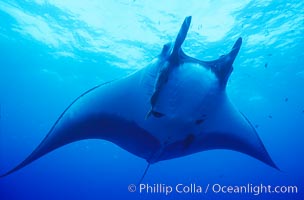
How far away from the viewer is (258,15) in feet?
38.1

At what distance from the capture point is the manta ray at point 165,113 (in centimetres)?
280

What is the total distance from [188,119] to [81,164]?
65.2 meters

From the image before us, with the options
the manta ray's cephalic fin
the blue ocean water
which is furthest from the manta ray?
the blue ocean water

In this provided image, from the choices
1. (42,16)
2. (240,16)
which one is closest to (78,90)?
(42,16)

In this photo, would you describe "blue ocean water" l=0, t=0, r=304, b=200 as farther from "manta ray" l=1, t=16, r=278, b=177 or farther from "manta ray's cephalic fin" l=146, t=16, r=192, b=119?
"manta ray's cephalic fin" l=146, t=16, r=192, b=119

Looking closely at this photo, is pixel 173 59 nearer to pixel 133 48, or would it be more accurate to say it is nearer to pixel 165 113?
pixel 165 113

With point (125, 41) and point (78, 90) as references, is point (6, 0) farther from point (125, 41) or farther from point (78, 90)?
point (78, 90)

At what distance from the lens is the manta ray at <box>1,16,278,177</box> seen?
2797 millimetres

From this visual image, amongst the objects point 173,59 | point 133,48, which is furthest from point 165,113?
point 133,48

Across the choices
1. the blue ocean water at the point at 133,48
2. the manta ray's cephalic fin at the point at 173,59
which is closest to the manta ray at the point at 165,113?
the manta ray's cephalic fin at the point at 173,59

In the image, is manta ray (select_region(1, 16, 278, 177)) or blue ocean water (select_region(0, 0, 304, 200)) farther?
blue ocean water (select_region(0, 0, 304, 200))

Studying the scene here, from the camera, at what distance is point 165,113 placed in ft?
10.3

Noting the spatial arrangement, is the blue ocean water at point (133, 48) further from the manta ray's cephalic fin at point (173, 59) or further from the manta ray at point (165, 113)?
the manta ray's cephalic fin at point (173, 59)

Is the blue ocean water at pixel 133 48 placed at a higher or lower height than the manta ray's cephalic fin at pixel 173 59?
higher
